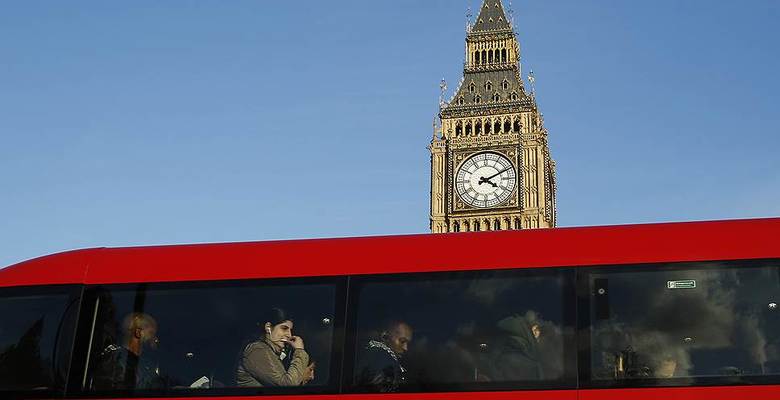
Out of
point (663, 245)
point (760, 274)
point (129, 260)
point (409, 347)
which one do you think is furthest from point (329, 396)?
point (760, 274)

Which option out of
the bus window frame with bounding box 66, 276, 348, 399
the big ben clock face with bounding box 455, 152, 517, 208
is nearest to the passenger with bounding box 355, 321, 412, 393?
the bus window frame with bounding box 66, 276, 348, 399

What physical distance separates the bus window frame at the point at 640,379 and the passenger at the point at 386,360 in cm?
172

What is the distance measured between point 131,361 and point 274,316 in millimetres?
1650

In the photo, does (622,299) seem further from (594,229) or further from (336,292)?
(336,292)

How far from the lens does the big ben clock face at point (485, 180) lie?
5656 centimetres

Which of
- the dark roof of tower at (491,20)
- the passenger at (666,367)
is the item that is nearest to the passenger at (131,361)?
the passenger at (666,367)

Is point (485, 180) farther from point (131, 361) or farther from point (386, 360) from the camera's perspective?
point (386, 360)

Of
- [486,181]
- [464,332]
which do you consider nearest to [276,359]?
[464,332]

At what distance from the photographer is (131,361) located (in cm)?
1046

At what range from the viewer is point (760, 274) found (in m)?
9.34

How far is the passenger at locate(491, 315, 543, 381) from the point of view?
30.7 ft

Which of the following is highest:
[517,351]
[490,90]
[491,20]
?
[491,20]

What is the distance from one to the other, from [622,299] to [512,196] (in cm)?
4712

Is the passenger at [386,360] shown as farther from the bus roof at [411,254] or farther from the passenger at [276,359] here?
the bus roof at [411,254]
